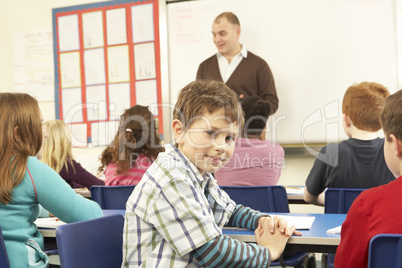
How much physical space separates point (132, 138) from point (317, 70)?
1938mm

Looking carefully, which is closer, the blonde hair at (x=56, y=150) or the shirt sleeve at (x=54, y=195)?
the shirt sleeve at (x=54, y=195)

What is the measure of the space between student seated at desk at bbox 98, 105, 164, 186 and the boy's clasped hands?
5.57 feet

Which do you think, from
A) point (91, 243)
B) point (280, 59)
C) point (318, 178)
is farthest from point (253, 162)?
point (280, 59)

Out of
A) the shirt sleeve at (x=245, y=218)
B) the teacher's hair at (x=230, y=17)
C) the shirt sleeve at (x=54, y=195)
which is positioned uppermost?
the teacher's hair at (x=230, y=17)

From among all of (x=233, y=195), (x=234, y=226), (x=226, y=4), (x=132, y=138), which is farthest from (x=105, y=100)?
(x=234, y=226)

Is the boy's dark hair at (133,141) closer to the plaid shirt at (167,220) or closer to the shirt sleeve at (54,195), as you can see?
the shirt sleeve at (54,195)

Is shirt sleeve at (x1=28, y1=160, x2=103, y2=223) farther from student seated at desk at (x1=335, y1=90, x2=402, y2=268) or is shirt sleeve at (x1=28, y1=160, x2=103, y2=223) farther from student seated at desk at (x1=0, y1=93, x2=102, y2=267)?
student seated at desk at (x1=335, y1=90, x2=402, y2=268)

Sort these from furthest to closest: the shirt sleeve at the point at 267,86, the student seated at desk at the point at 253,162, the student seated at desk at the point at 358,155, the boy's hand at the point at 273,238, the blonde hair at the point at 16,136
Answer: the shirt sleeve at the point at 267,86 < the student seated at desk at the point at 253,162 < the student seated at desk at the point at 358,155 < the blonde hair at the point at 16,136 < the boy's hand at the point at 273,238

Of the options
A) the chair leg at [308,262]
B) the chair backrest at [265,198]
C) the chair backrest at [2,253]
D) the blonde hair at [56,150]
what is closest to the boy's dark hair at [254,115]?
the chair backrest at [265,198]

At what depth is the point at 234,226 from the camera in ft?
5.42

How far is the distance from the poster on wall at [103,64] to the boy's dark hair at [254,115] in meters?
1.65

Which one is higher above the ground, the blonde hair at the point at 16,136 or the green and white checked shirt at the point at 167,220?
the blonde hair at the point at 16,136

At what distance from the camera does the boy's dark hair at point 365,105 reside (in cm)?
247

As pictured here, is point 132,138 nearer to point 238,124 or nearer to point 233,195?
point 233,195
